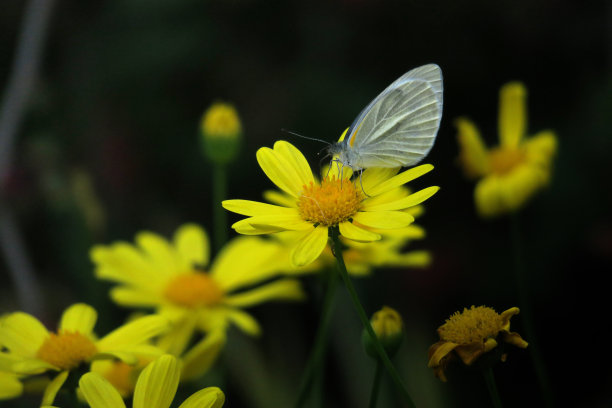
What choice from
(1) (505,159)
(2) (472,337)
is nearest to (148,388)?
(2) (472,337)

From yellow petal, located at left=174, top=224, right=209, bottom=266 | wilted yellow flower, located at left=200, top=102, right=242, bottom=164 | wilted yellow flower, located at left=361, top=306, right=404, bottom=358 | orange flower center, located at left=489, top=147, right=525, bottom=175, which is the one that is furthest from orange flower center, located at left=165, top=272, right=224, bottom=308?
orange flower center, located at left=489, top=147, right=525, bottom=175

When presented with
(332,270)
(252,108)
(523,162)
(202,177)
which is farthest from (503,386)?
(252,108)

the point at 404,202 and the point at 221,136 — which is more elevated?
the point at 221,136

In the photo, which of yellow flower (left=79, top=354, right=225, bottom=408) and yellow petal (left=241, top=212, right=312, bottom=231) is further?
yellow petal (left=241, top=212, right=312, bottom=231)

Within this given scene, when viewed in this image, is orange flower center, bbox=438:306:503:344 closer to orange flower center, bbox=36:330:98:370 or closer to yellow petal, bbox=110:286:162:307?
orange flower center, bbox=36:330:98:370

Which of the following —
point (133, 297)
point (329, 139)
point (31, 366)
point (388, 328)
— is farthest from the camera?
point (329, 139)

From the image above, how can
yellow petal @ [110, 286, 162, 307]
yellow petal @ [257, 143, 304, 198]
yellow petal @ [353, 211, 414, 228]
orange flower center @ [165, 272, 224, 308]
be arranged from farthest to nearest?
orange flower center @ [165, 272, 224, 308], yellow petal @ [110, 286, 162, 307], yellow petal @ [257, 143, 304, 198], yellow petal @ [353, 211, 414, 228]

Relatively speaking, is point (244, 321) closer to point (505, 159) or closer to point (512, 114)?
point (505, 159)
